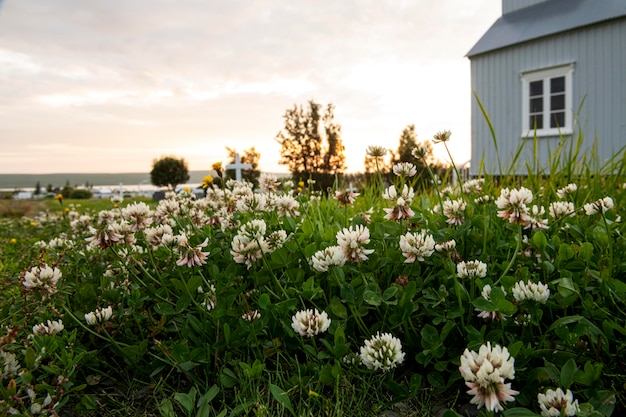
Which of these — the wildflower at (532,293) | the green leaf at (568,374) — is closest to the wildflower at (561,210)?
the wildflower at (532,293)

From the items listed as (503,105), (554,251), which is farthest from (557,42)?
(554,251)

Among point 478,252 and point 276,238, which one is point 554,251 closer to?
point 478,252

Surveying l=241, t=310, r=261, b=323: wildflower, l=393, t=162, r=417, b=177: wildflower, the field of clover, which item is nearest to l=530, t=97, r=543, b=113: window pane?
the field of clover

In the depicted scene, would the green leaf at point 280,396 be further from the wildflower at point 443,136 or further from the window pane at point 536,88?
the window pane at point 536,88

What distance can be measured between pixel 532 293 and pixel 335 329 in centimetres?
65

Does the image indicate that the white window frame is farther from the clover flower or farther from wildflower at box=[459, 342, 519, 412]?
the clover flower

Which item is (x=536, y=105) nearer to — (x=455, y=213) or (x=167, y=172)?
(x=455, y=213)

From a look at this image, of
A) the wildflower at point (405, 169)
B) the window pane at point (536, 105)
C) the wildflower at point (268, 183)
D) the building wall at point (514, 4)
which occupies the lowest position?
the wildflower at point (268, 183)

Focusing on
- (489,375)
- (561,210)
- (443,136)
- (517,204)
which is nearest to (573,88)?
(561,210)

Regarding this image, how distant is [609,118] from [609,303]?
36.5ft

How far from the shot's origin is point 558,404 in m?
1.31

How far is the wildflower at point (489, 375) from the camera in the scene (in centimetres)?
113

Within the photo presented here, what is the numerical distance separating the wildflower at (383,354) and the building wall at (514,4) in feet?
50.2

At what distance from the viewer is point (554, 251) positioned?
207 cm
